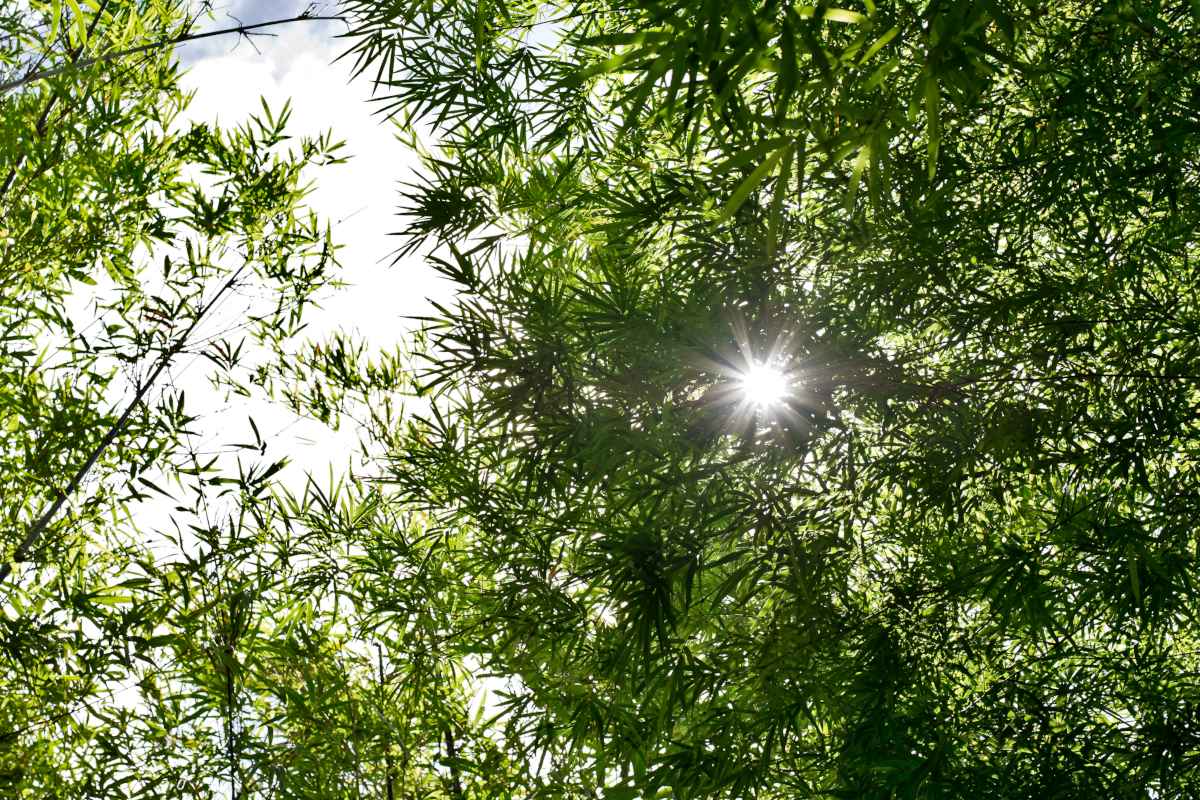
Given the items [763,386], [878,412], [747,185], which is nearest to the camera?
[747,185]

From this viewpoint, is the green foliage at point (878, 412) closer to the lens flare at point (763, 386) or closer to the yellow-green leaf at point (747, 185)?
the lens flare at point (763, 386)

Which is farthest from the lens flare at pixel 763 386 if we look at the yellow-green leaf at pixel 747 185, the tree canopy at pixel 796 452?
the yellow-green leaf at pixel 747 185

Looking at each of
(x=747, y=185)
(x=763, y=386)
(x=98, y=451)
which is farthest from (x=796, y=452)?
(x=98, y=451)

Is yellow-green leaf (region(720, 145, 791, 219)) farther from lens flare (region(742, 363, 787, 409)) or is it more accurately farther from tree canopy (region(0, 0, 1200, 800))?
lens flare (region(742, 363, 787, 409))

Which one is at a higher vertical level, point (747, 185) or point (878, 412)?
point (878, 412)

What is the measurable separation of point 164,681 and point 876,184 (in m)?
3.66

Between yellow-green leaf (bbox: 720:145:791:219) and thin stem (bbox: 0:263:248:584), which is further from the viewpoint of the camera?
thin stem (bbox: 0:263:248:584)

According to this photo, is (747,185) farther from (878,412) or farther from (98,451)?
(98,451)

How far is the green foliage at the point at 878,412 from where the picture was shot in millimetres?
2670

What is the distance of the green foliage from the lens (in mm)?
2670

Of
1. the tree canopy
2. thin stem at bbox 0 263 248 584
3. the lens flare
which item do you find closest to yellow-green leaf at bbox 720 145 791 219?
the tree canopy

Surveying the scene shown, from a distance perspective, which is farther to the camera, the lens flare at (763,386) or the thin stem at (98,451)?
the thin stem at (98,451)

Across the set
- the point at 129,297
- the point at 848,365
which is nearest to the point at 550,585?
the point at 848,365

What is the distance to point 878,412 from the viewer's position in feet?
10.2
